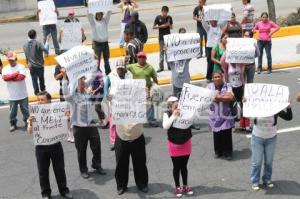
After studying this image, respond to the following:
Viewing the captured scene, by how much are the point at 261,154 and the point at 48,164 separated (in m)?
3.17

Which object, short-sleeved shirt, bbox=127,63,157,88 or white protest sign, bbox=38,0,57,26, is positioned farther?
white protest sign, bbox=38,0,57,26

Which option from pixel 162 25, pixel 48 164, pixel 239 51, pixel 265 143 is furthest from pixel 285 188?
pixel 162 25

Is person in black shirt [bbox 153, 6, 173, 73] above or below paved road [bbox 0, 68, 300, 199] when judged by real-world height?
above

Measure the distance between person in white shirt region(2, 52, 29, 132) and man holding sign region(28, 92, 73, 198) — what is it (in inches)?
132

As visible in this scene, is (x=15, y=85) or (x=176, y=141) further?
(x=15, y=85)

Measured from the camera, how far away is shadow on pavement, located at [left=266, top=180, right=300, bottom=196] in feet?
27.6

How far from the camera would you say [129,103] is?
27.8 feet

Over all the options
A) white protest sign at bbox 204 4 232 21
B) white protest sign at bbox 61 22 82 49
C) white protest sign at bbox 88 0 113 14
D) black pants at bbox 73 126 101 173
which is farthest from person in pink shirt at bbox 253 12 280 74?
black pants at bbox 73 126 101 173

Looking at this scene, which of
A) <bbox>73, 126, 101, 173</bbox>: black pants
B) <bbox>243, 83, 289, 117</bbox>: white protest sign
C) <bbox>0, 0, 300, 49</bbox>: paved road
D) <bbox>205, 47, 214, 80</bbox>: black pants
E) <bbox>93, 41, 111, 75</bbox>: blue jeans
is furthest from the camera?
<bbox>0, 0, 300, 49</bbox>: paved road

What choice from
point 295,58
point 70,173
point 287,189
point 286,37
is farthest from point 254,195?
point 286,37

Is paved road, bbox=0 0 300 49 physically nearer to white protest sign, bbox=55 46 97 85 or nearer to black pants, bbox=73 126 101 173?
white protest sign, bbox=55 46 97 85

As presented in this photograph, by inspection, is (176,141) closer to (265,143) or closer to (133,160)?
(133,160)

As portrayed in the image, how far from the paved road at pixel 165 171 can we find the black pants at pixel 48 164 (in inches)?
14.3

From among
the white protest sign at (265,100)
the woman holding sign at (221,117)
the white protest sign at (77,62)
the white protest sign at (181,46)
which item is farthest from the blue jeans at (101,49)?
the white protest sign at (265,100)
